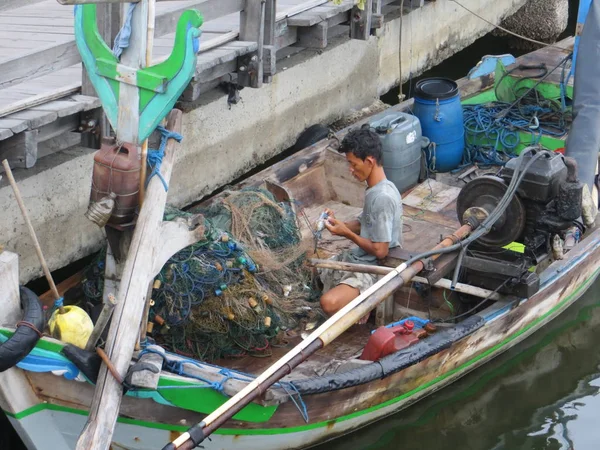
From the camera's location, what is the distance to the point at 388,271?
6.24 meters

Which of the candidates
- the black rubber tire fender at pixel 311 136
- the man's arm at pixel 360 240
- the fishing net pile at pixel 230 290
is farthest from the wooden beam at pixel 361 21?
the man's arm at pixel 360 240

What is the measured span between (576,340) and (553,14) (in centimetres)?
854

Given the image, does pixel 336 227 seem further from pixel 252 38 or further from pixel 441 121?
pixel 441 121

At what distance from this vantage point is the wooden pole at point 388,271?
630cm

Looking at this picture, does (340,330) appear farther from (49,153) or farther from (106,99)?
(49,153)

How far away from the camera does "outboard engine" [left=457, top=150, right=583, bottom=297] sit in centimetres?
652

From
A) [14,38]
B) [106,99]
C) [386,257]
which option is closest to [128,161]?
[106,99]

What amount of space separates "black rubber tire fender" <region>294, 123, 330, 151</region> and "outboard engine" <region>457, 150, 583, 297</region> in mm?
3226

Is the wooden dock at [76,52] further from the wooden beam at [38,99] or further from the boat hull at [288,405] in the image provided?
the boat hull at [288,405]

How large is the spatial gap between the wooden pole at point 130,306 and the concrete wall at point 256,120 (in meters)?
2.52

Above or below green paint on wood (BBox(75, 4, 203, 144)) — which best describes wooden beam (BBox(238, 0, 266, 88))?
below

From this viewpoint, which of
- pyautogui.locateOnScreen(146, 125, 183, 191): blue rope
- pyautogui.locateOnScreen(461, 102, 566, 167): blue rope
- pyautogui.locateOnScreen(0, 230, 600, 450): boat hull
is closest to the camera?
pyautogui.locateOnScreen(146, 125, 183, 191): blue rope

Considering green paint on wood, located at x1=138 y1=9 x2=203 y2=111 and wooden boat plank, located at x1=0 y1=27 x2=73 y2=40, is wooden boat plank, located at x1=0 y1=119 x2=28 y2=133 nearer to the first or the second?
green paint on wood, located at x1=138 y1=9 x2=203 y2=111

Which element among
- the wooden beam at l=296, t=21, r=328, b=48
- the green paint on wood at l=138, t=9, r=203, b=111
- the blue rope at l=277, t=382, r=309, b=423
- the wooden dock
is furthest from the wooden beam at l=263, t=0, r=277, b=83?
the blue rope at l=277, t=382, r=309, b=423
